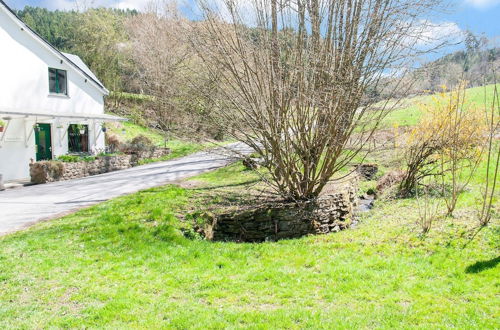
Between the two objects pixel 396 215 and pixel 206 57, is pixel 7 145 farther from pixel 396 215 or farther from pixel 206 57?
pixel 396 215

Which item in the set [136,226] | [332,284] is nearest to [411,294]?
[332,284]

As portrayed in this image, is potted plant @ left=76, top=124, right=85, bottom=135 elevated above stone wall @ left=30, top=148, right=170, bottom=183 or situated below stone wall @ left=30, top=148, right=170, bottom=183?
above

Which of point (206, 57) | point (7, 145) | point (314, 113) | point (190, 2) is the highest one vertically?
point (190, 2)

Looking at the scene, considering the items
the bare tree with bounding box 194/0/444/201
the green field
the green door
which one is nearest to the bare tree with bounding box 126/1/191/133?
the green door

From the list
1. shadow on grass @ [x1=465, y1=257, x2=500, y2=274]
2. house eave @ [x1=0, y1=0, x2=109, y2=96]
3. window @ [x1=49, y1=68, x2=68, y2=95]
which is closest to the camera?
shadow on grass @ [x1=465, y1=257, x2=500, y2=274]

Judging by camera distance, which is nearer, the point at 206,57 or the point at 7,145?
the point at 206,57

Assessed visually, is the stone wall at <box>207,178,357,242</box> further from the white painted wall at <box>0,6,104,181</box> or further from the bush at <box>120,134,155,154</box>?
the bush at <box>120,134,155,154</box>

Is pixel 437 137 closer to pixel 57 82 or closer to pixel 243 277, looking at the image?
pixel 243 277

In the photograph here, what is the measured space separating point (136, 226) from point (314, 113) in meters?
4.84

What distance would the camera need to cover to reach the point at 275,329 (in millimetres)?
4445

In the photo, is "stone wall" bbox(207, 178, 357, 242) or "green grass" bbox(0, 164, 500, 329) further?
"stone wall" bbox(207, 178, 357, 242)

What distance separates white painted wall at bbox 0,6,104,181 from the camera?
18156mm

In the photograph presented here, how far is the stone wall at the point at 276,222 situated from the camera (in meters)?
9.68

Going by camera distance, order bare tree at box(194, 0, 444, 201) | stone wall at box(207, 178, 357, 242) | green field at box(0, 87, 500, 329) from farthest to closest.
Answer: stone wall at box(207, 178, 357, 242)
bare tree at box(194, 0, 444, 201)
green field at box(0, 87, 500, 329)
